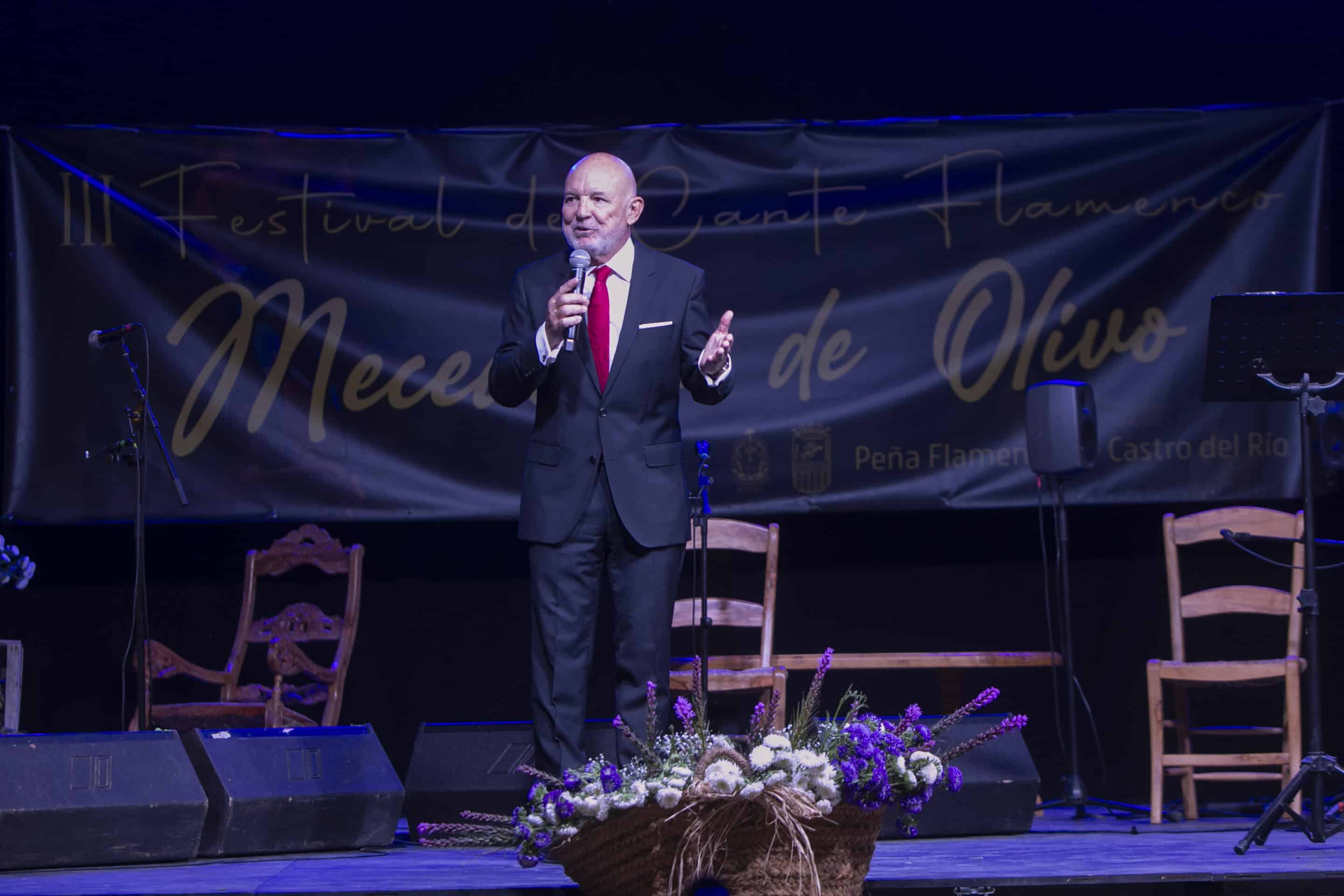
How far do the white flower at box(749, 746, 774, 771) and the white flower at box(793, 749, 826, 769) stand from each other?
0.15 feet

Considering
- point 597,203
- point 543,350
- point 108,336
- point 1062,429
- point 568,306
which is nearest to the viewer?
point 568,306

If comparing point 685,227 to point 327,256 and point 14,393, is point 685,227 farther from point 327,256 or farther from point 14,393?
point 14,393

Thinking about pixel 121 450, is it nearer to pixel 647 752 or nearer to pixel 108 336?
pixel 108 336

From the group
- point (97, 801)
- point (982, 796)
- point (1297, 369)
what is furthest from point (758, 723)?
point (1297, 369)

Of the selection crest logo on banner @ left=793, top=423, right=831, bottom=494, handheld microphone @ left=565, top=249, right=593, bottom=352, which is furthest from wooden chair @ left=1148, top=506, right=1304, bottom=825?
handheld microphone @ left=565, top=249, right=593, bottom=352

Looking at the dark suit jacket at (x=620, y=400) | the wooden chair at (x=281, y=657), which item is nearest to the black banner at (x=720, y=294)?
the wooden chair at (x=281, y=657)

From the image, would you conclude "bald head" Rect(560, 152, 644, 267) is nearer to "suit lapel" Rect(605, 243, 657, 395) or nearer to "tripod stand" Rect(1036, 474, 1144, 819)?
"suit lapel" Rect(605, 243, 657, 395)

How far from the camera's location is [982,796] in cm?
391

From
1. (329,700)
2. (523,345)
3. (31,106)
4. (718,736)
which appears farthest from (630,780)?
(31,106)

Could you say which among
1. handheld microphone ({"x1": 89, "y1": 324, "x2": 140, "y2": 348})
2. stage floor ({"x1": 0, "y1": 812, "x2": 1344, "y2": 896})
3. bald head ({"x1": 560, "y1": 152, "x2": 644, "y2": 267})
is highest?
bald head ({"x1": 560, "y1": 152, "x2": 644, "y2": 267})

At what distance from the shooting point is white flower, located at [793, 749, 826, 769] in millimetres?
2588

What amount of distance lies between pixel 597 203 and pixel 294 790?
1657 millimetres

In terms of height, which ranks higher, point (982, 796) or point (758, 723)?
point (758, 723)

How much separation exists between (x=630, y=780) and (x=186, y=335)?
9.52 ft
